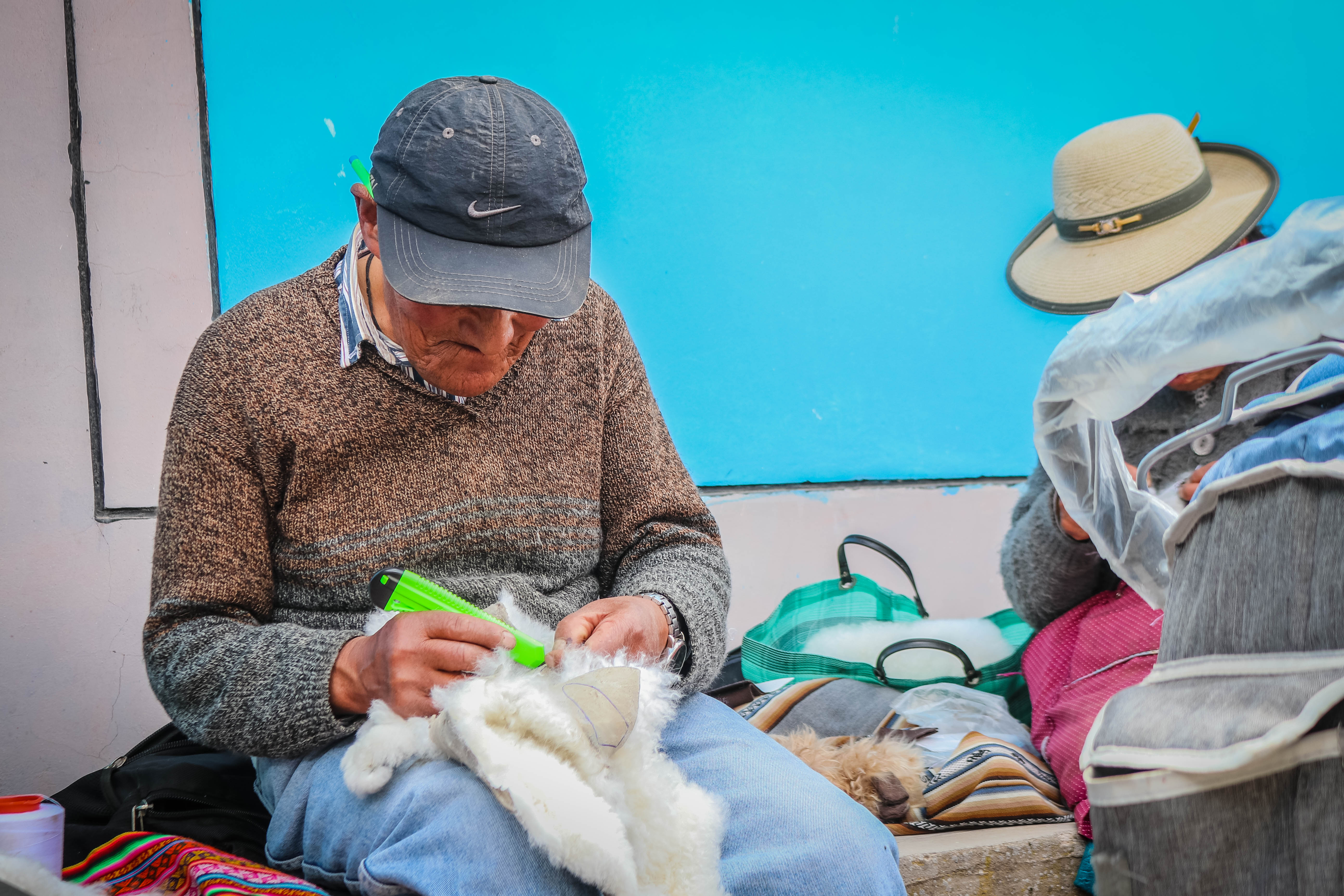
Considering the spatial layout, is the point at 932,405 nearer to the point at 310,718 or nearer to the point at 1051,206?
the point at 1051,206

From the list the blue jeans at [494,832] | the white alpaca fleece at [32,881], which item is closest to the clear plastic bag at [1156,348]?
the blue jeans at [494,832]

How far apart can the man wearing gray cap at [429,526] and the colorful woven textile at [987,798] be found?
1.84 feet

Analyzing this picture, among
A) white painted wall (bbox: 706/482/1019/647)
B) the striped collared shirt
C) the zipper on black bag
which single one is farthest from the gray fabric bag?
white painted wall (bbox: 706/482/1019/647)

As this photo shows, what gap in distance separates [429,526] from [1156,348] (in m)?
1.06

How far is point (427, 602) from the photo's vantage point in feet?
4.22

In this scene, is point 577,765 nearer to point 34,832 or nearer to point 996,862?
point 34,832

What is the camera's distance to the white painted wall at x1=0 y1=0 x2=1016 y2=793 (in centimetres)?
213

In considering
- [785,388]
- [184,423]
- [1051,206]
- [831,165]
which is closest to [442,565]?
[184,423]

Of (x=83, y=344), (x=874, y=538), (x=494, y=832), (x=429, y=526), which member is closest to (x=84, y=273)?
(x=83, y=344)

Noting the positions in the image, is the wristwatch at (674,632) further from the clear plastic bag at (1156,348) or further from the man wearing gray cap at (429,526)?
the clear plastic bag at (1156,348)

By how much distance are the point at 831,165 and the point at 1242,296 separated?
2303mm

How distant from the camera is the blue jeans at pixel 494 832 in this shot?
106cm

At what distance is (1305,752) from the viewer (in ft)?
2.24

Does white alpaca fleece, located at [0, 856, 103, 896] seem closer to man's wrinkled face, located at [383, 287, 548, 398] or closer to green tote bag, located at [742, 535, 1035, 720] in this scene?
man's wrinkled face, located at [383, 287, 548, 398]
